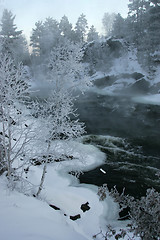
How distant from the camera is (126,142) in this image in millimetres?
21188

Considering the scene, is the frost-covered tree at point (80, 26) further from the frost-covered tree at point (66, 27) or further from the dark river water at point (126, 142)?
the dark river water at point (126, 142)

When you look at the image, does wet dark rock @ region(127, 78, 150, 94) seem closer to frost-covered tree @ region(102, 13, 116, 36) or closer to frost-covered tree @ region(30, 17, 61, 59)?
frost-covered tree @ region(30, 17, 61, 59)

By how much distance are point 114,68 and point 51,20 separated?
38388 millimetres

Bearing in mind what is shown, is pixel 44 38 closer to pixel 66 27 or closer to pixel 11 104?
pixel 66 27

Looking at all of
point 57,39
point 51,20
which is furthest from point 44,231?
point 51,20

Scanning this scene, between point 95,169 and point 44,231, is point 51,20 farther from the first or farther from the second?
point 44,231

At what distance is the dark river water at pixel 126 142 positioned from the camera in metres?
14.6

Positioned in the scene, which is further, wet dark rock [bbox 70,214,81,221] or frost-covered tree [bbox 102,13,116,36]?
frost-covered tree [bbox 102,13,116,36]

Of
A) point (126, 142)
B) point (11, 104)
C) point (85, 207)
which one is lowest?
point (85, 207)

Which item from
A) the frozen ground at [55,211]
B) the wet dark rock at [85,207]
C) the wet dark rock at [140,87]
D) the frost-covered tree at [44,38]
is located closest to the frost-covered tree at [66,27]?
the frost-covered tree at [44,38]

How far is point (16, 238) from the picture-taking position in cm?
645

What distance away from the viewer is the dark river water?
1464cm

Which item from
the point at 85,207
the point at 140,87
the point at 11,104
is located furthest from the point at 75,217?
the point at 140,87

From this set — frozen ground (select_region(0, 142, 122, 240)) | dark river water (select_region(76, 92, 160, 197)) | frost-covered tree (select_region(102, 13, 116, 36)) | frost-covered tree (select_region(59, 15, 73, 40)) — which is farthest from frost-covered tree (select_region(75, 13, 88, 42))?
frozen ground (select_region(0, 142, 122, 240))
